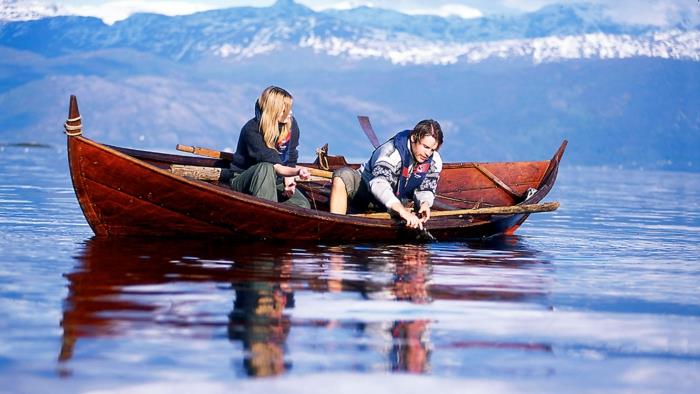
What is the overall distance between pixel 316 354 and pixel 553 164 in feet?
42.8

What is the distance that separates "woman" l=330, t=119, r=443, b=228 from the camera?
13.7 m

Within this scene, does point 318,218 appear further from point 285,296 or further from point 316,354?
point 316,354

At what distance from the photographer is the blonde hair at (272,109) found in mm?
13766

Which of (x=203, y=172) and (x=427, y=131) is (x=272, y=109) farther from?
(x=203, y=172)

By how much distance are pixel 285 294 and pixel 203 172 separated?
254 inches

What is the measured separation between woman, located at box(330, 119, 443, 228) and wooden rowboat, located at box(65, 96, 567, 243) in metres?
0.36

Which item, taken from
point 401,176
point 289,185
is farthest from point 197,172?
point 401,176

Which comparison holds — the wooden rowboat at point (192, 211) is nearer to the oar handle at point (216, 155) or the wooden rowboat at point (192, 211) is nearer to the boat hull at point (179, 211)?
the boat hull at point (179, 211)

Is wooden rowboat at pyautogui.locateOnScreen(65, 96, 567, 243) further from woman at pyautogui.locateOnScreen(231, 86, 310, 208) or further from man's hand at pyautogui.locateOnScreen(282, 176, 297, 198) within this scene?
man's hand at pyautogui.locateOnScreen(282, 176, 297, 198)

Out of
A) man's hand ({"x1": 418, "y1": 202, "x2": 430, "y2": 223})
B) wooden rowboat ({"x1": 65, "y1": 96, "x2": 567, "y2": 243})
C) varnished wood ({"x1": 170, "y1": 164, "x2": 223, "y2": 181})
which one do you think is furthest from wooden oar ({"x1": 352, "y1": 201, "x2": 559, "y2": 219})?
varnished wood ({"x1": 170, "y1": 164, "x2": 223, "y2": 181})

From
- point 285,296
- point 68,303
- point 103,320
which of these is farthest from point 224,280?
point 103,320

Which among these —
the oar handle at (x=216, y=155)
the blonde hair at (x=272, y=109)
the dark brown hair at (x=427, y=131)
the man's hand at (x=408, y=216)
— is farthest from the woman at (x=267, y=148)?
the dark brown hair at (x=427, y=131)

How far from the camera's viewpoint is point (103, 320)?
25.0ft

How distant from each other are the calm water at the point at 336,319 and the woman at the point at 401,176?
1.90 feet
